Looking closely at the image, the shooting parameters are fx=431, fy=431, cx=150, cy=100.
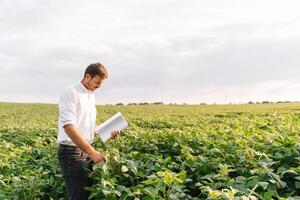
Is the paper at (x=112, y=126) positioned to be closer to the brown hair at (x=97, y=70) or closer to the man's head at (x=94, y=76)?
the man's head at (x=94, y=76)

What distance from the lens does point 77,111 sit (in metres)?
4.91

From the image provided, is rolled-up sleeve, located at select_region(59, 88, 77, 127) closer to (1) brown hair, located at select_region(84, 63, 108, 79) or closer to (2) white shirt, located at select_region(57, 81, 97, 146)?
(2) white shirt, located at select_region(57, 81, 97, 146)

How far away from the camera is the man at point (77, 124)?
4730 mm

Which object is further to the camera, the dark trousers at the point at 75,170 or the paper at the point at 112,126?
the paper at the point at 112,126

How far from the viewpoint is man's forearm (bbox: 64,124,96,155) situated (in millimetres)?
4535

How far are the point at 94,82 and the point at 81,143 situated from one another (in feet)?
2.54

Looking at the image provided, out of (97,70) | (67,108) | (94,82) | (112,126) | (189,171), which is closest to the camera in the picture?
(189,171)

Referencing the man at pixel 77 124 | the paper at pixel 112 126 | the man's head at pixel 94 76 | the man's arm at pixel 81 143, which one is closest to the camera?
the man's arm at pixel 81 143

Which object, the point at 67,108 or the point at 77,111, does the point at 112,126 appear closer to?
the point at 77,111

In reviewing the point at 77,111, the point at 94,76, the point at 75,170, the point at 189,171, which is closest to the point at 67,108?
the point at 77,111

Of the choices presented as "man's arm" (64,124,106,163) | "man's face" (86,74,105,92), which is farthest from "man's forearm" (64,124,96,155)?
"man's face" (86,74,105,92)

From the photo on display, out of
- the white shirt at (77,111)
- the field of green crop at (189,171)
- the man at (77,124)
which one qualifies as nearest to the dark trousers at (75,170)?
the man at (77,124)

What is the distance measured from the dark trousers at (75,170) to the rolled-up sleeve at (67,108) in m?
0.39

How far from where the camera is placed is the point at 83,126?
504 cm
